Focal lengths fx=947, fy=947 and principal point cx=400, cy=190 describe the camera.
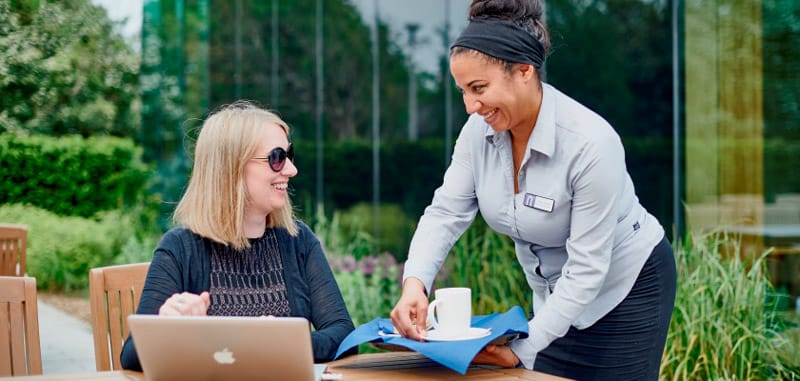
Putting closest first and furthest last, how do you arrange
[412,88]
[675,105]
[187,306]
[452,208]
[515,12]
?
[187,306] < [515,12] < [452,208] < [675,105] < [412,88]

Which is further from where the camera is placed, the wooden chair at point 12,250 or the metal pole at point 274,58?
the metal pole at point 274,58

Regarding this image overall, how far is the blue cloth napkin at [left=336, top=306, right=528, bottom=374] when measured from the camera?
2022mm

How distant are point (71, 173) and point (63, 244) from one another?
61 cm

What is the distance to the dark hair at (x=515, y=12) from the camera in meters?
2.31

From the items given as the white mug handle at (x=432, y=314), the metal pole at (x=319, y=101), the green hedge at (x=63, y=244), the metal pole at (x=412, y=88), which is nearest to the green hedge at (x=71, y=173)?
the green hedge at (x=63, y=244)

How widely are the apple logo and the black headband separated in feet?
3.00

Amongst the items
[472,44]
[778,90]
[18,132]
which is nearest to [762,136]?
[778,90]

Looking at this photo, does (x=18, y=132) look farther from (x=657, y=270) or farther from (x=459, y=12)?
(x=657, y=270)

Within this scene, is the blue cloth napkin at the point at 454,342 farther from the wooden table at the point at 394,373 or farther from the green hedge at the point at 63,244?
the green hedge at the point at 63,244

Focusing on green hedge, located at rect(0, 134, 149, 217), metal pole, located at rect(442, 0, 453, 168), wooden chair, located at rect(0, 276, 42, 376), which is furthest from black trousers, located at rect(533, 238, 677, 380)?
green hedge, located at rect(0, 134, 149, 217)

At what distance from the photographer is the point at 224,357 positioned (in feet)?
6.03

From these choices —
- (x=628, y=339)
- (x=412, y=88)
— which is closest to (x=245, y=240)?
(x=628, y=339)

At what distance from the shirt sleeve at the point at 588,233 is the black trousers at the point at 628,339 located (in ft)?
0.93

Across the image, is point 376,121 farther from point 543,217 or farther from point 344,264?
point 543,217
